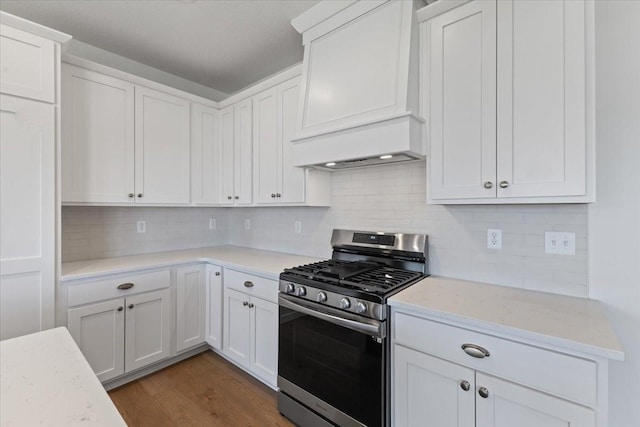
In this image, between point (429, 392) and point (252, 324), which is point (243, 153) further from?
point (429, 392)

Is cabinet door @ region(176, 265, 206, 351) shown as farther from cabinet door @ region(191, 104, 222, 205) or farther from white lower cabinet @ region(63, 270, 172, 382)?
cabinet door @ region(191, 104, 222, 205)

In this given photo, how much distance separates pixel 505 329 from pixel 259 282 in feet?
5.13

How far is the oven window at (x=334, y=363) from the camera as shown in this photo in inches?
60.2

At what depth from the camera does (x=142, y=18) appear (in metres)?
2.21

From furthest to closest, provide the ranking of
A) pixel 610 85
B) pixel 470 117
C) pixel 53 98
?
pixel 53 98 → pixel 470 117 → pixel 610 85

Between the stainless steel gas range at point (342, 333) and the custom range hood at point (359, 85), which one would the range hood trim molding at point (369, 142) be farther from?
the stainless steel gas range at point (342, 333)

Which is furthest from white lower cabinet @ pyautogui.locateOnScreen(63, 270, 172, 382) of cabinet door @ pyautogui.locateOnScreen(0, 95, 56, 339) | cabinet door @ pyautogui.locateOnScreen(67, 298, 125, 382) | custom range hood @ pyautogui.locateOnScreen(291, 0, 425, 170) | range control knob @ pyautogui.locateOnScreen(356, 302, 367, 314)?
range control knob @ pyautogui.locateOnScreen(356, 302, 367, 314)

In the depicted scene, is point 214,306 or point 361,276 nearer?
point 361,276

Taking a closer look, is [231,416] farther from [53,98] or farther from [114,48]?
[114,48]

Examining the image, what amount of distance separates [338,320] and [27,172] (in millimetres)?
2057

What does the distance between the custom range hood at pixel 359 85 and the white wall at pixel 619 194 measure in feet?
2.77

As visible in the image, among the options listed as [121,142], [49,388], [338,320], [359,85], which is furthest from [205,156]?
[49,388]

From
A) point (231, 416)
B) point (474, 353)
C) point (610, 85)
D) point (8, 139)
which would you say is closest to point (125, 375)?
point (231, 416)

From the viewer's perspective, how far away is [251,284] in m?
2.28
